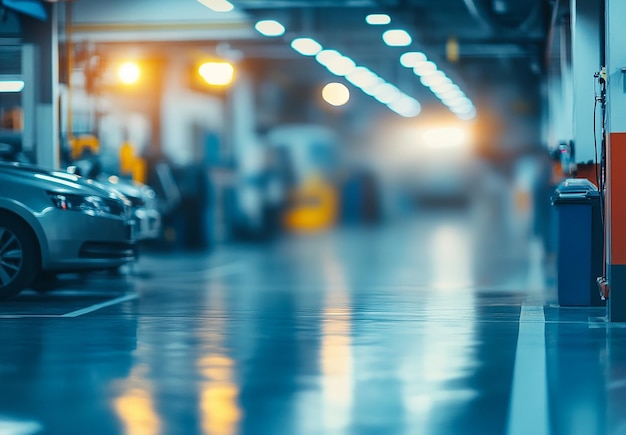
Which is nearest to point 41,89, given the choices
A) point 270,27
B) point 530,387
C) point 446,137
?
point 270,27

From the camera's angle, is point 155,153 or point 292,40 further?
point 155,153

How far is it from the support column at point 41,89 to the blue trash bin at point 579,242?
705 centimetres

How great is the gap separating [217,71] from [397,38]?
5317 millimetres

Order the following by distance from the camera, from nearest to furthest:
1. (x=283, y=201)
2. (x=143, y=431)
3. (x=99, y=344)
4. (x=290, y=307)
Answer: (x=143, y=431) → (x=99, y=344) → (x=290, y=307) → (x=283, y=201)

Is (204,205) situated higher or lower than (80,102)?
lower

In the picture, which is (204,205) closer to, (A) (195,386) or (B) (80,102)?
(B) (80,102)

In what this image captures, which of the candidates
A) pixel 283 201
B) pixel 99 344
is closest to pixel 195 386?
pixel 99 344

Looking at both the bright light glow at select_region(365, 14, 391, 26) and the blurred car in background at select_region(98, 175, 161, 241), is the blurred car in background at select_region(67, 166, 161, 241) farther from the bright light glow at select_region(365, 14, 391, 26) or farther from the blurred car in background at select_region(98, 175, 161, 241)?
the bright light glow at select_region(365, 14, 391, 26)

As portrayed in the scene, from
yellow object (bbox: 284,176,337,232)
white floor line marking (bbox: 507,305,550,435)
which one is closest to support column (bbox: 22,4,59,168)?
white floor line marking (bbox: 507,305,550,435)

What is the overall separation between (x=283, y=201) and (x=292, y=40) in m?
12.7

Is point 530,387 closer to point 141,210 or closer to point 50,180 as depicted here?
point 50,180

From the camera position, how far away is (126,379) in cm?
564

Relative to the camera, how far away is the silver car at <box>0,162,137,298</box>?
9.89m

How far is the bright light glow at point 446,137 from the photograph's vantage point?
3650 cm
